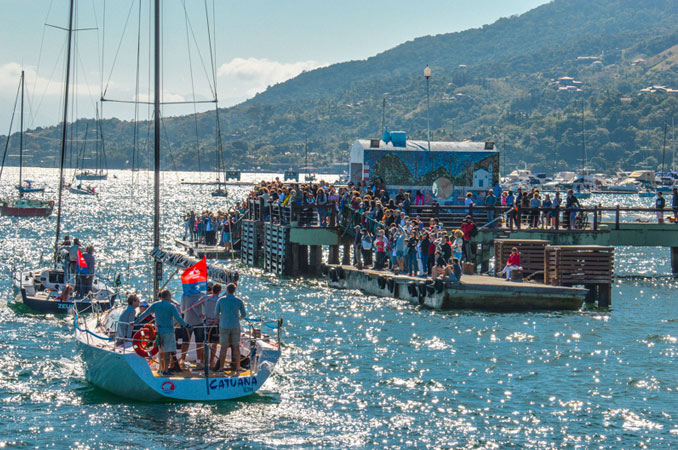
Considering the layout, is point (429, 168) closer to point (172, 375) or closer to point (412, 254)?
point (412, 254)

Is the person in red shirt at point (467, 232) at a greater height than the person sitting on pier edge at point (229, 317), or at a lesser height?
greater

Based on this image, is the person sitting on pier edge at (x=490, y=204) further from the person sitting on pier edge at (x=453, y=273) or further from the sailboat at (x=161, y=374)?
the sailboat at (x=161, y=374)

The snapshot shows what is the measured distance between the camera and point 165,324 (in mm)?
18422

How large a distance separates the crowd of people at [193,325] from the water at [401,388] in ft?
3.11

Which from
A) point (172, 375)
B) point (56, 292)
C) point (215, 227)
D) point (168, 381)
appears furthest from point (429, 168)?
point (168, 381)

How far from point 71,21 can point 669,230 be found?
27.7m

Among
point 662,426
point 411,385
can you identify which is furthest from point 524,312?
point 662,426

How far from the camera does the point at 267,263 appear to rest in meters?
44.7

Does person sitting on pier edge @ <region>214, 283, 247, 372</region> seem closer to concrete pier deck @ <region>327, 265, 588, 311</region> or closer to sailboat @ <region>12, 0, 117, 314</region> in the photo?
sailboat @ <region>12, 0, 117, 314</region>

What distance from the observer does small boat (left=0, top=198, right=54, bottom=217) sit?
3519 inches

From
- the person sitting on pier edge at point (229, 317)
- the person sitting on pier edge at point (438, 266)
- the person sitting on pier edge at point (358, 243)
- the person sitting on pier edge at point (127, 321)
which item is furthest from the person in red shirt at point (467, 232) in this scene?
the person sitting on pier edge at point (127, 321)

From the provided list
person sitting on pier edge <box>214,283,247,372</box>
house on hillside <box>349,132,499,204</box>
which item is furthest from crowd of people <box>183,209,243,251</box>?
person sitting on pier edge <box>214,283,247,372</box>

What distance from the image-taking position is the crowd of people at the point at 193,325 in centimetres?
1847

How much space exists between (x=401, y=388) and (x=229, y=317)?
4.53 metres
